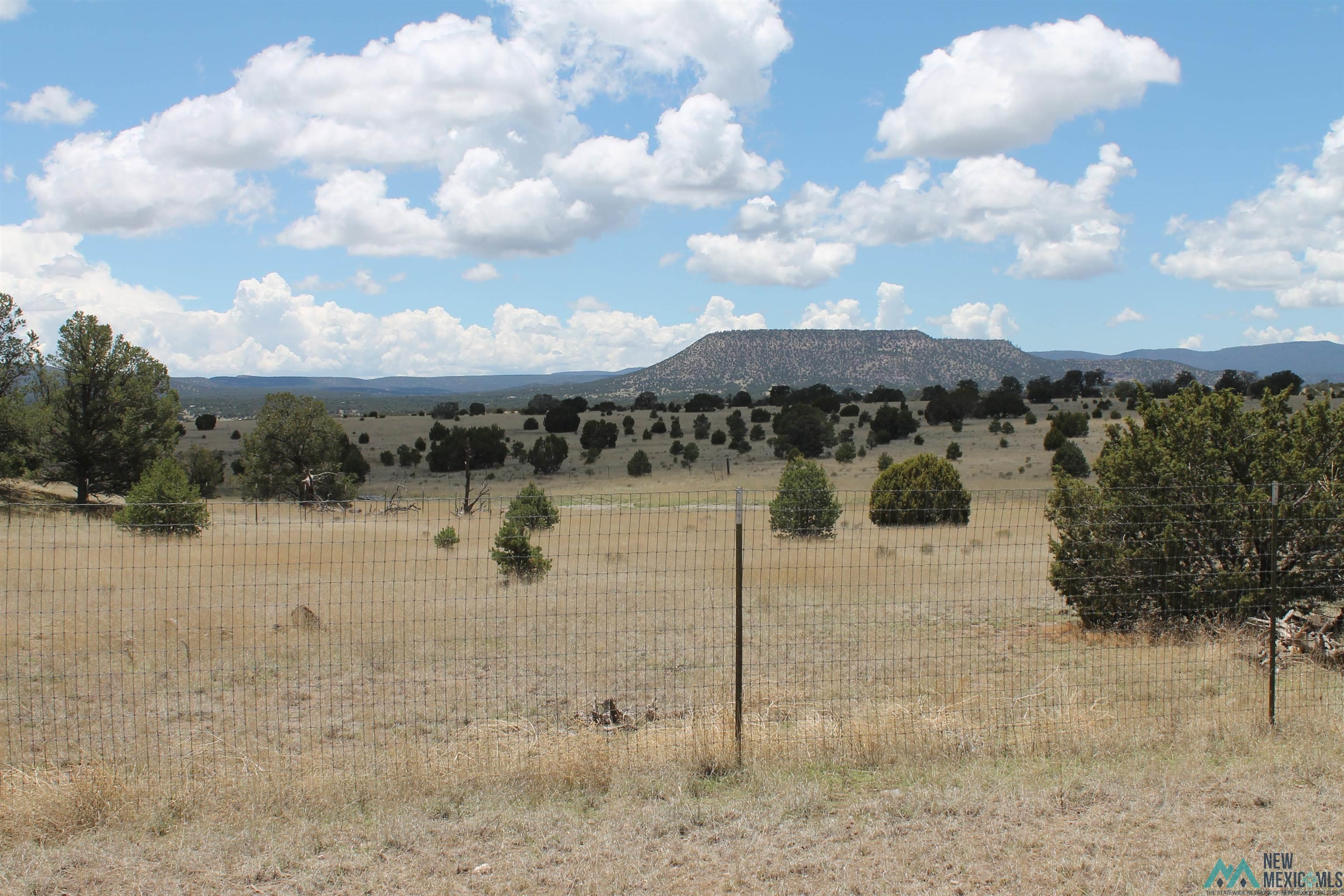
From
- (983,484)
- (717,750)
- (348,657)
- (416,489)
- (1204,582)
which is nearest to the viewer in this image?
(717,750)

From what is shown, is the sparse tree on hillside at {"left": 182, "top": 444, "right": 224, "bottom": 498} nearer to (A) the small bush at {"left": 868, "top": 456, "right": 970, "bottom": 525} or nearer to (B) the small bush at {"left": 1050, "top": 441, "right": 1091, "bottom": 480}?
(A) the small bush at {"left": 868, "top": 456, "right": 970, "bottom": 525}

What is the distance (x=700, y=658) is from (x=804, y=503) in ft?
40.1

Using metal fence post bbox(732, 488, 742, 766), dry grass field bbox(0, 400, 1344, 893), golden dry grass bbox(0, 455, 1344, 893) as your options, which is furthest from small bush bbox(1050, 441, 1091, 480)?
metal fence post bbox(732, 488, 742, 766)

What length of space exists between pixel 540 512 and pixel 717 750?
41.9ft

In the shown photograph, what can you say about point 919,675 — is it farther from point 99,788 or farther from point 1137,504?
point 99,788

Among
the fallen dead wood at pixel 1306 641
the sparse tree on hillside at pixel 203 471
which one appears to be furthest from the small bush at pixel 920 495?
the sparse tree on hillside at pixel 203 471

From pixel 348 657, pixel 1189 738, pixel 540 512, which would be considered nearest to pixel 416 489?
pixel 540 512

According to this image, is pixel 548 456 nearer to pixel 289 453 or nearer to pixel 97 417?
pixel 289 453

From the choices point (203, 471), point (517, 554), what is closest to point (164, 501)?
point (517, 554)

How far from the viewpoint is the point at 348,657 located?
11203mm

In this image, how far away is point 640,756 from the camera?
6.50 m

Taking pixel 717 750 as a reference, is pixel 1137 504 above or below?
above

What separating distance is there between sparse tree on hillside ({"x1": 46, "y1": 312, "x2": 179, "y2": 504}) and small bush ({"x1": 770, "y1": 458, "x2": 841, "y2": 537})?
959 inches

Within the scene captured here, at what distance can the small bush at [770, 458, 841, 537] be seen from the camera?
2286 cm
